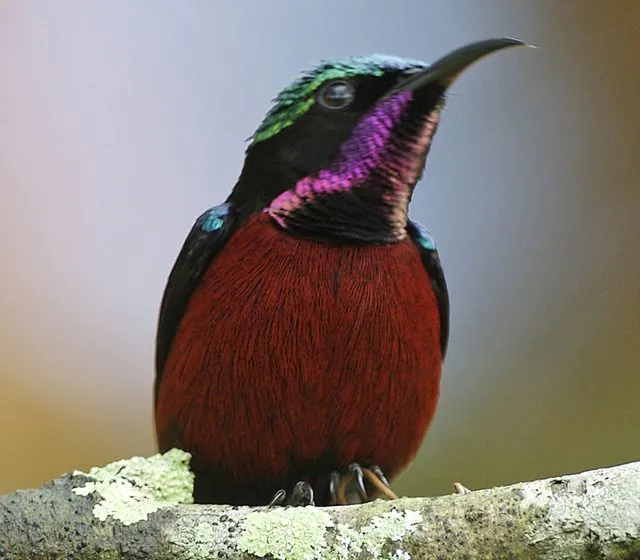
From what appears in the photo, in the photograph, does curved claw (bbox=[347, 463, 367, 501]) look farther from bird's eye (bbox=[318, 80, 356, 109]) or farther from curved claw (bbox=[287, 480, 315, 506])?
bird's eye (bbox=[318, 80, 356, 109])

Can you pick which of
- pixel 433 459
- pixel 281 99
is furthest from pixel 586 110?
pixel 281 99

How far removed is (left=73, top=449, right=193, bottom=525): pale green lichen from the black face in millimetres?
447

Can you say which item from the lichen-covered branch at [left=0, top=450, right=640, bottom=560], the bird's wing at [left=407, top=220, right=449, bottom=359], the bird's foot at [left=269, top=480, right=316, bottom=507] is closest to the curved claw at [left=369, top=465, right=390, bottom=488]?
the bird's foot at [left=269, top=480, right=316, bottom=507]

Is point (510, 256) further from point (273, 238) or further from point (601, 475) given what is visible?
point (601, 475)

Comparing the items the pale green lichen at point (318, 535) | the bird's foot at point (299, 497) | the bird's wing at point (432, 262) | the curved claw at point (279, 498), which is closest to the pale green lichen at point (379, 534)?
the pale green lichen at point (318, 535)

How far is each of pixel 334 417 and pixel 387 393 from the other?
0.10 metres

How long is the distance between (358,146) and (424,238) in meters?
0.26

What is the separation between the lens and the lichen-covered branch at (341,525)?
1012mm

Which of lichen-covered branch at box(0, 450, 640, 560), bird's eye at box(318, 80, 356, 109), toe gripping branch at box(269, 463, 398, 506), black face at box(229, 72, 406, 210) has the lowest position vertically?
toe gripping branch at box(269, 463, 398, 506)

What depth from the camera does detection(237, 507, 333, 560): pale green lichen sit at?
113 centimetres

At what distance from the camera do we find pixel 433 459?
2619mm

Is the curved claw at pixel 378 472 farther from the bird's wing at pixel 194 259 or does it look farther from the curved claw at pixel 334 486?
the bird's wing at pixel 194 259

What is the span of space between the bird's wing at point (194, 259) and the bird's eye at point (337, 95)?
25cm

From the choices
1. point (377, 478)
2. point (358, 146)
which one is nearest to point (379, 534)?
point (377, 478)
